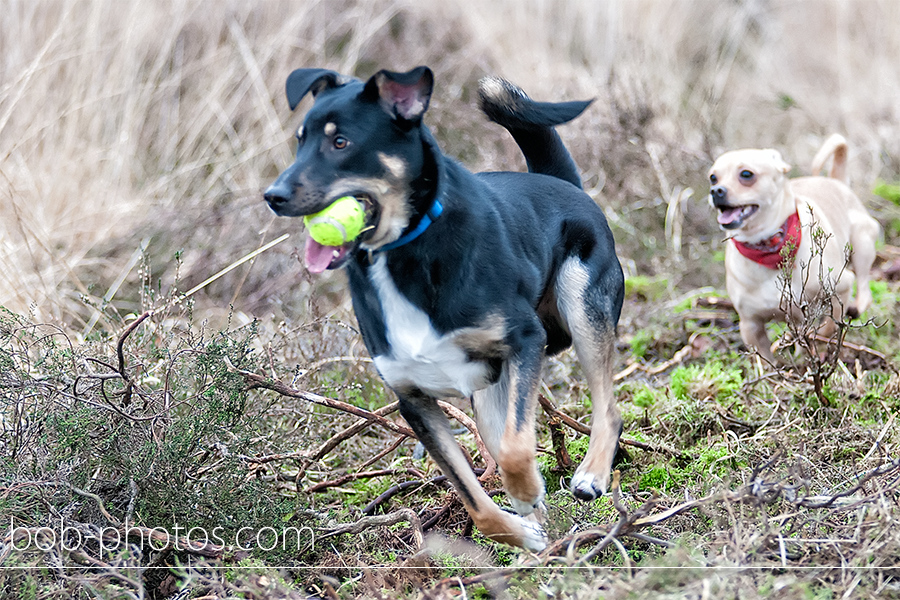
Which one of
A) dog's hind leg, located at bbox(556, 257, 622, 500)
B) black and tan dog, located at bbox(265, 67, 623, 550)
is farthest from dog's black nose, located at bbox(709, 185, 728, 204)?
black and tan dog, located at bbox(265, 67, 623, 550)

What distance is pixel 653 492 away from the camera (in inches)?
136

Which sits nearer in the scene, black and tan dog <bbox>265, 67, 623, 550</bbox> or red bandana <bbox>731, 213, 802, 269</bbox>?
black and tan dog <bbox>265, 67, 623, 550</bbox>

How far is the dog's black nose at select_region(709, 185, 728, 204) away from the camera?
4.65 metres

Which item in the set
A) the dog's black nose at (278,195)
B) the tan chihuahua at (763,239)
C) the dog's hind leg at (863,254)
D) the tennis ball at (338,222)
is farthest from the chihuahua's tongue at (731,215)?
the dog's black nose at (278,195)

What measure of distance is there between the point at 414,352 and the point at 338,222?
49cm

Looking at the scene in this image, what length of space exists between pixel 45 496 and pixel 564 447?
1.89 m

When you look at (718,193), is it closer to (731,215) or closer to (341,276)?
(731,215)

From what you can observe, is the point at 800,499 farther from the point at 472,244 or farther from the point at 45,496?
the point at 45,496

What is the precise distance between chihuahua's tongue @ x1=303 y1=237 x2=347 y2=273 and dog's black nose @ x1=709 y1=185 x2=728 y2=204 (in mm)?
2662

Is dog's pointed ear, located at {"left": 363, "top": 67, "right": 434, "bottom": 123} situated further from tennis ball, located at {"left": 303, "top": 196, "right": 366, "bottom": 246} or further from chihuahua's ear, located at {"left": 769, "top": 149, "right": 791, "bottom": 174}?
chihuahua's ear, located at {"left": 769, "top": 149, "right": 791, "bottom": 174}

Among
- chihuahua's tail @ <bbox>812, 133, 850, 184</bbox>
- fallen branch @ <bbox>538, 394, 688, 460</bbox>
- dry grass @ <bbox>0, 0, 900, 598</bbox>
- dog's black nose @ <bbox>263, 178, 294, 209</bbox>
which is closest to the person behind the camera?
dog's black nose @ <bbox>263, 178, 294, 209</bbox>

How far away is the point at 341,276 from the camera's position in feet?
21.6

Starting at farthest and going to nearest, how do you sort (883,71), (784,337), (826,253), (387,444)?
(883,71)
(826,253)
(387,444)
(784,337)

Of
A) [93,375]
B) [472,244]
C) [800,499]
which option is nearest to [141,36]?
[93,375]
